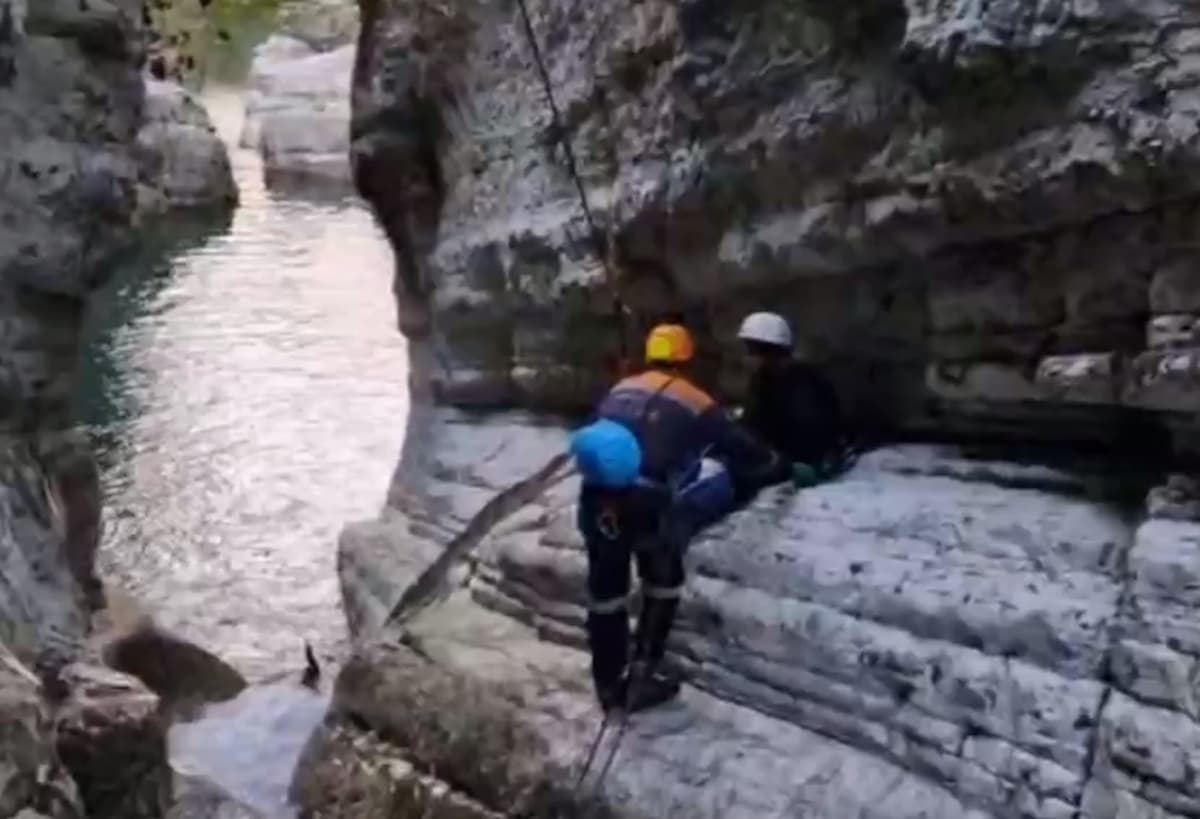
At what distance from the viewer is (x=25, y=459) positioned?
10.4m

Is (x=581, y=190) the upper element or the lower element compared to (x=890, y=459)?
upper

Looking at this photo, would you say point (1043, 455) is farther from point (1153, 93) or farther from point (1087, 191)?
point (1153, 93)

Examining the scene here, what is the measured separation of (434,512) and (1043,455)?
5.76m

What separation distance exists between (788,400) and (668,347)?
0.62 meters

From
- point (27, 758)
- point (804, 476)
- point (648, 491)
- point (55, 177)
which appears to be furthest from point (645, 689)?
point (55, 177)

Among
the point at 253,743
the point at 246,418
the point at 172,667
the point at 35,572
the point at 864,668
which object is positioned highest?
the point at 864,668

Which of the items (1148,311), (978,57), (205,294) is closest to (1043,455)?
(1148,311)

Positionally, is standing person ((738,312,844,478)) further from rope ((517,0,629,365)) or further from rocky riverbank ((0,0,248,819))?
rocky riverbank ((0,0,248,819))

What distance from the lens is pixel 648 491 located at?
296 inches

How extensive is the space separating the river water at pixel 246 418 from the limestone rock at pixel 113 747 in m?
4.76

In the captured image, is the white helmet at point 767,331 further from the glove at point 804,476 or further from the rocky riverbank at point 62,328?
the rocky riverbank at point 62,328

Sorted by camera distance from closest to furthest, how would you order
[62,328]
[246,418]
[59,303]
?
1. [59,303]
2. [62,328]
3. [246,418]

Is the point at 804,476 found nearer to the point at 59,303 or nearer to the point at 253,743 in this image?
the point at 59,303

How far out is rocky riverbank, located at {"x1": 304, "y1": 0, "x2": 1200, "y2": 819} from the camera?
20.5 feet
